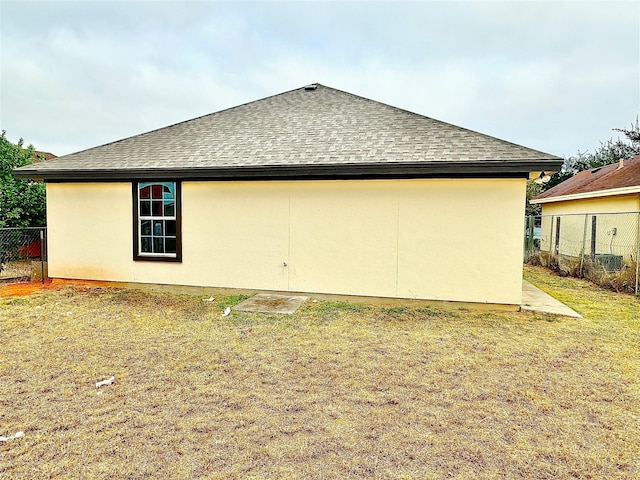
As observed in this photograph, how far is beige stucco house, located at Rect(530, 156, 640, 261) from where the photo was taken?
11.0m

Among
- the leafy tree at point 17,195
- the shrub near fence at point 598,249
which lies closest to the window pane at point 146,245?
the leafy tree at point 17,195

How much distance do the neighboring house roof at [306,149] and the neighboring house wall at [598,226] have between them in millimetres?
6116

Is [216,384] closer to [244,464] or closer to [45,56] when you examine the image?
[244,464]

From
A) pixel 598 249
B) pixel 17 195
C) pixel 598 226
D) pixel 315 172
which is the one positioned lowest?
pixel 598 249

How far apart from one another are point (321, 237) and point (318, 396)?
402 centimetres

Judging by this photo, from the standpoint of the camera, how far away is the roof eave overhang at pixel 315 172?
615 cm

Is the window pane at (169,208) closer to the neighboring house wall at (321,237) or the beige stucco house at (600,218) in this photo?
the neighboring house wall at (321,237)

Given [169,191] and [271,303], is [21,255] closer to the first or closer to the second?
[169,191]

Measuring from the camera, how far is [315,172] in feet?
22.4

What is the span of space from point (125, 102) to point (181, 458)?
2181cm

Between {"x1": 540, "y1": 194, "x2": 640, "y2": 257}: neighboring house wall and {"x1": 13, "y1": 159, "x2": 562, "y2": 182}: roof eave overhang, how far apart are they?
598 cm

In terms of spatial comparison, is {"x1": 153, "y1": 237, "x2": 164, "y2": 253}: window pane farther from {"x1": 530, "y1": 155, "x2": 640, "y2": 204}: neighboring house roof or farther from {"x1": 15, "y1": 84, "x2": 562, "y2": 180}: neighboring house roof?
{"x1": 530, "y1": 155, "x2": 640, "y2": 204}: neighboring house roof

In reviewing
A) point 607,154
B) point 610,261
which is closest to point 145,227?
point 610,261

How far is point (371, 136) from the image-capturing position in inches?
298
